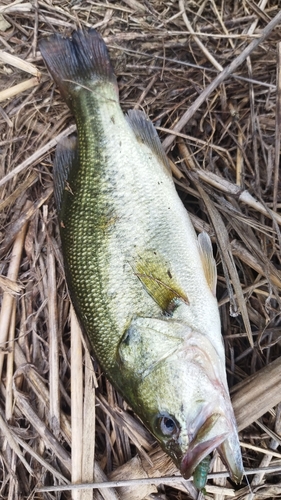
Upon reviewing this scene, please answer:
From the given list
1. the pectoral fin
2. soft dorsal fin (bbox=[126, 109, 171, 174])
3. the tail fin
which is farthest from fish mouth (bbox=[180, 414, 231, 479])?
the tail fin

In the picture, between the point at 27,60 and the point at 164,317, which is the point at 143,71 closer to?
the point at 27,60

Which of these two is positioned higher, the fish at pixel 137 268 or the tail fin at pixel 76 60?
the tail fin at pixel 76 60

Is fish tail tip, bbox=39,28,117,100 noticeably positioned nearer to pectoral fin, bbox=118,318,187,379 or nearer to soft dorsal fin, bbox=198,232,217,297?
soft dorsal fin, bbox=198,232,217,297

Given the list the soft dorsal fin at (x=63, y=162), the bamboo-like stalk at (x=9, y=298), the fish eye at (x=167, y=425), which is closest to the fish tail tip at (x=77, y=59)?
the soft dorsal fin at (x=63, y=162)

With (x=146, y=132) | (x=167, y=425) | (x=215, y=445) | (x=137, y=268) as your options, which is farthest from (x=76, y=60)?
(x=215, y=445)

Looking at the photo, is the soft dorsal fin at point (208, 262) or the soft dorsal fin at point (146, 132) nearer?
the soft dorsal fin at point (208, 262)

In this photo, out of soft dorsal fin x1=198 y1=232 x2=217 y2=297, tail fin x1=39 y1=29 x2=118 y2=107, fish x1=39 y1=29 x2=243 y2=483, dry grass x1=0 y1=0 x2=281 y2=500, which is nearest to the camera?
fish x1=39 y1=29 x2=243 y2=483

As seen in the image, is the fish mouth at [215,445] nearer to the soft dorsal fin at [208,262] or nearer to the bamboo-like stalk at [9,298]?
the soft dorsal fin at [208,262]

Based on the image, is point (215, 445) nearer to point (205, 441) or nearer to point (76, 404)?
point (205, 441)
